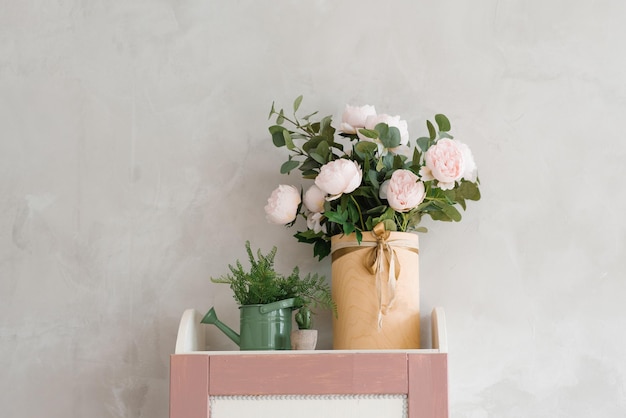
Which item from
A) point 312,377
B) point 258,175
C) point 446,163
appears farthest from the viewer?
point 258,175

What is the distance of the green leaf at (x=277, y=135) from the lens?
1630 mm

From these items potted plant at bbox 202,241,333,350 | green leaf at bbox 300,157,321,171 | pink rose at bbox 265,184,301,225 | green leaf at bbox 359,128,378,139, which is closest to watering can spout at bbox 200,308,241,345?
potted plant at bbox 202,241,333,350

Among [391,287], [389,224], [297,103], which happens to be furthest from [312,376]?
[297,103]

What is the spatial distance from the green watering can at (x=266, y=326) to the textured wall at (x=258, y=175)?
0.64 ft

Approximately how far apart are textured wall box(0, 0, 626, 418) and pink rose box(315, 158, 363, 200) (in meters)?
0.23

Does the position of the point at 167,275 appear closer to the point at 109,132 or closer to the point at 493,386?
the point at 109,132

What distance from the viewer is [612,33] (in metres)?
1.76

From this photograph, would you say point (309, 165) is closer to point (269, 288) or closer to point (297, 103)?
point (297, 103)

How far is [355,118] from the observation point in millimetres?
1613

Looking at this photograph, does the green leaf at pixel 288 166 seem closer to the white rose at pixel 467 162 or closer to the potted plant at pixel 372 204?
the potted plant at pixel 372 204

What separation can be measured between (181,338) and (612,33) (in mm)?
1101

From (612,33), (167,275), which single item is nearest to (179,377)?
(167,275)

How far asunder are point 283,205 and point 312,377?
0.36m

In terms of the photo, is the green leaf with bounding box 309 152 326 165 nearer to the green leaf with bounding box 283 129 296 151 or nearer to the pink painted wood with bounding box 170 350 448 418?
the green leaf with bounding box 283 129 296 151
